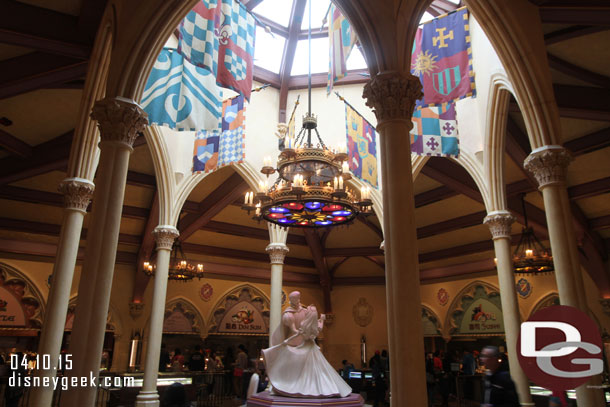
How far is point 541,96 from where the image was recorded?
22.7 feet

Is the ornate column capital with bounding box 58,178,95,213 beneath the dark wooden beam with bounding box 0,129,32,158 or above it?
beneath

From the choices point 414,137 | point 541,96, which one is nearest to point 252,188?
point 414,137

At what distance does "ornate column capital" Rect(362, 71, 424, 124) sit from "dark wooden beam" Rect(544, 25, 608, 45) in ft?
12.6

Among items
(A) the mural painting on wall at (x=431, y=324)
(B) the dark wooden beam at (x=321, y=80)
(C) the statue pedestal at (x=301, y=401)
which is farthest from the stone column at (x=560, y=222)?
(A) the mural painting on wall at (x=431, y=324)

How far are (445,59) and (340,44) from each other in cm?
196

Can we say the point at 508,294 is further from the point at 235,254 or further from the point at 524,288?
the point at 235,254

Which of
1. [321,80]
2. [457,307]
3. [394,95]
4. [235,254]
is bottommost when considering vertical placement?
[457,307]

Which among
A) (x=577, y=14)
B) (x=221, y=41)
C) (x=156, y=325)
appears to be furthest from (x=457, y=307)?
(x=221, y=41)

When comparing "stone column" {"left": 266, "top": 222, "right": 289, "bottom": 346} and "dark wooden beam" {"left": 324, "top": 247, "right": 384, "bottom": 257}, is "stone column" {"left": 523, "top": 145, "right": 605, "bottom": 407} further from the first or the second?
"dark wooden beam" {"left": 324, "top": 247, "right": 384, "bottom": 257}

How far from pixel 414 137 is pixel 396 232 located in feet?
14.8

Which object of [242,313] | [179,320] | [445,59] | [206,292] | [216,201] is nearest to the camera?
[445,59]

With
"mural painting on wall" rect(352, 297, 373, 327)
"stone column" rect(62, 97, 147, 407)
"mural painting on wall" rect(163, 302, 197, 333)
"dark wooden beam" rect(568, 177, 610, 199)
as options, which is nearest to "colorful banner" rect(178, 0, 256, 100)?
"stone column" rect(62, 97, 147, 407)

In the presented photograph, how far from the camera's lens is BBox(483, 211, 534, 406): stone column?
27.8 feet

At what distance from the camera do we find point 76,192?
25.7 ft
